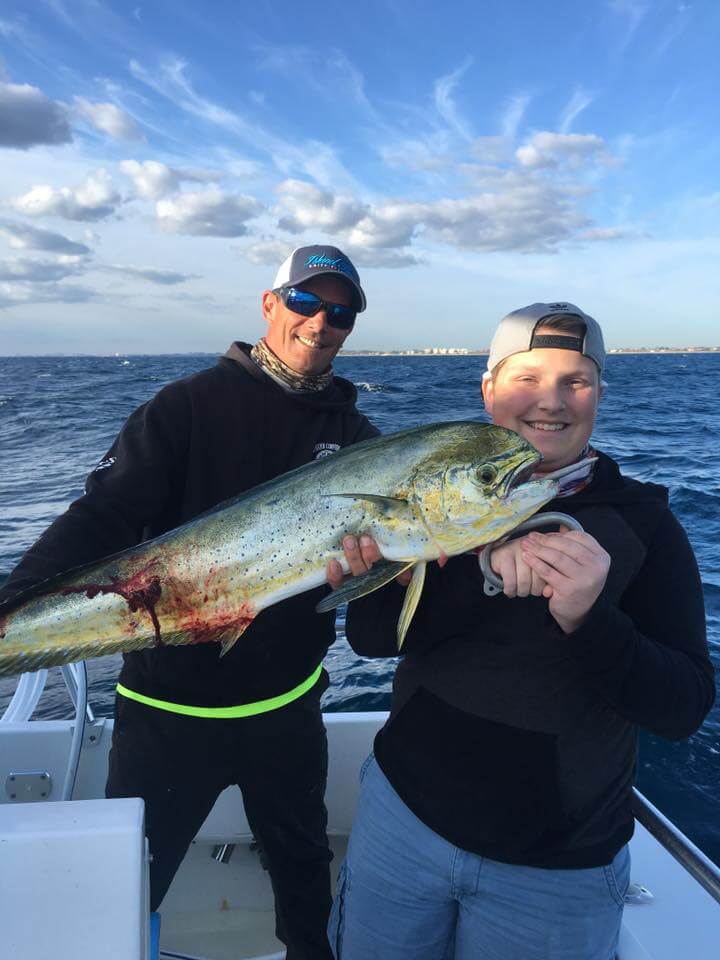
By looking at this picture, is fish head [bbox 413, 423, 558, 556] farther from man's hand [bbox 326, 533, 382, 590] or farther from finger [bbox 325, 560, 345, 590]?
finger [bbox 325, 560, 345, 590]

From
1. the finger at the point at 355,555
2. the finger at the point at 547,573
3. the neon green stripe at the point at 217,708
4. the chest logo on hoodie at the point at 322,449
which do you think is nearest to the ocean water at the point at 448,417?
the neon green stripe at the point at 217,708

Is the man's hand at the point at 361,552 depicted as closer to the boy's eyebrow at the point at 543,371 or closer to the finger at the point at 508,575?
the finger at the point at 508,575

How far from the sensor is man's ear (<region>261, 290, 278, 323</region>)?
315cm

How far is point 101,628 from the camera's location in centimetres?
245

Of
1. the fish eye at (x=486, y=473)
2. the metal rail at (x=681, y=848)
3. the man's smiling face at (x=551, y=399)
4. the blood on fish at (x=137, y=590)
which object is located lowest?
the metal rail at (x=681, y=848)

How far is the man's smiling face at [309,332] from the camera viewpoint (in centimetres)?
304

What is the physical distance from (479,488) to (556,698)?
0.70 metres

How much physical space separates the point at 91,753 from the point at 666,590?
2983mm

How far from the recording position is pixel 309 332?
9.96ft

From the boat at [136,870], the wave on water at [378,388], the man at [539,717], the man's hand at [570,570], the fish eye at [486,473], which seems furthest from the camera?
the wave on water at [378,388]

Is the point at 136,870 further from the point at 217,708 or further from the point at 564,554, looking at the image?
the point at 564,554

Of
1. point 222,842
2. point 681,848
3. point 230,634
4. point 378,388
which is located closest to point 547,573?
point 230,634

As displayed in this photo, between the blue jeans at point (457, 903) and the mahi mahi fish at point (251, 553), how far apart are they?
846 millimetres

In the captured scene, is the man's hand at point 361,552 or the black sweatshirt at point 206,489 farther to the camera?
the black sweatshirt at point 206,489
